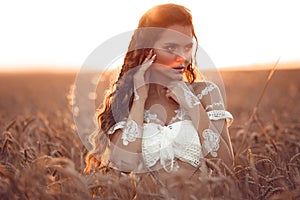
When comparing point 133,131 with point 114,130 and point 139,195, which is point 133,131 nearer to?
point 114,130

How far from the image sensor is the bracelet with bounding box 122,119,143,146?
321cm

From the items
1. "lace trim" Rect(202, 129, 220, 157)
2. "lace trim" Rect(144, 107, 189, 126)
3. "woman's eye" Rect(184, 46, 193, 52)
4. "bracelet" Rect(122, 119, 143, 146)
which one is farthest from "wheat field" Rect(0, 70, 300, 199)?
"woman's eye" Rect(184, 46, 193, 52)

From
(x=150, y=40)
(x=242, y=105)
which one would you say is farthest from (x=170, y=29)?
(x=242, y=105)

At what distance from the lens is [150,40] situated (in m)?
3.36

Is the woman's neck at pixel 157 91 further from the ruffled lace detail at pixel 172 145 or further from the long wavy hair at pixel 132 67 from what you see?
the ruffled lace detail at pixel 172 145

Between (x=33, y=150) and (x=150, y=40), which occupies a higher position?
(x=150, y=40)

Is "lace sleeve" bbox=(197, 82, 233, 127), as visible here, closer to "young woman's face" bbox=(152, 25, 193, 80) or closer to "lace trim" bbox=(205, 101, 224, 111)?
"lace trim" bbox=(205, 101, 224, 111)

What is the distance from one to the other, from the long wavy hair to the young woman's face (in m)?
0.05

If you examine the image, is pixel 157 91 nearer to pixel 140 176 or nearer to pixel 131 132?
pixel 131 132

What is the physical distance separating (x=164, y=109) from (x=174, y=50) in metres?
0.36

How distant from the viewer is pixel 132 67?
346 centimetres

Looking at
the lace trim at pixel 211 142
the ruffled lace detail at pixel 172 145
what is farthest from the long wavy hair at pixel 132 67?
the lace trim at pixel 211 142

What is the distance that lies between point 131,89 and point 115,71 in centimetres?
34

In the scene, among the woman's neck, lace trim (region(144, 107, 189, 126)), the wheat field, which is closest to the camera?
the wheat field
